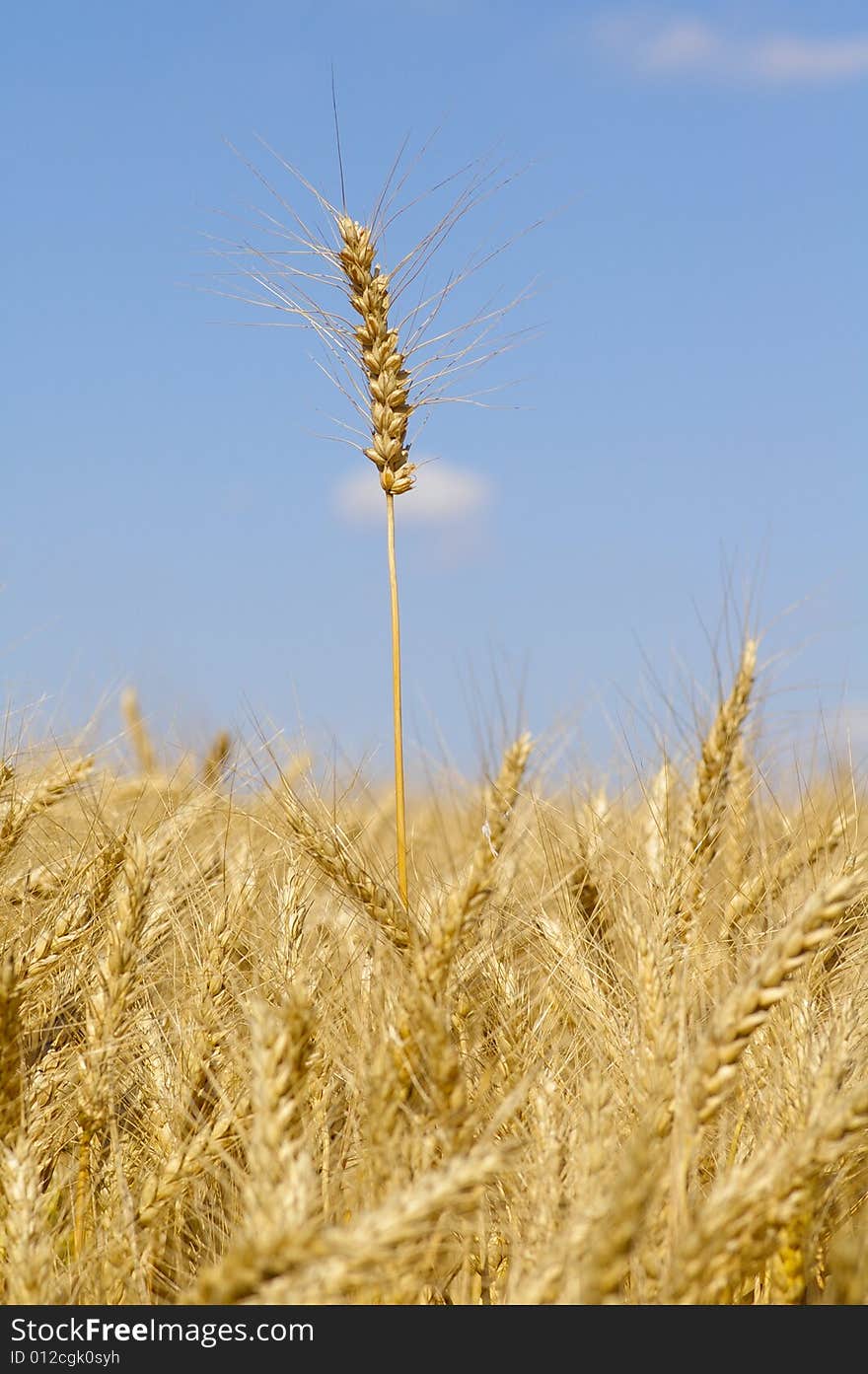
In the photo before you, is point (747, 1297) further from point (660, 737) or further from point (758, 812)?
point (758, 812)

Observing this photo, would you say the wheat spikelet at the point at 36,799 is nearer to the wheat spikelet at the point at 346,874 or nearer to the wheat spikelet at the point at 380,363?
the wheat spikelet at the point at 346,874

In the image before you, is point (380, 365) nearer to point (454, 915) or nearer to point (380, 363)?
point (380, 363)

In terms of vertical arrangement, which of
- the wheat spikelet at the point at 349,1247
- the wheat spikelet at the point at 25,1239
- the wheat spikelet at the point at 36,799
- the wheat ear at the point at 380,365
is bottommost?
the wheat spikelet at the point at 25,1239

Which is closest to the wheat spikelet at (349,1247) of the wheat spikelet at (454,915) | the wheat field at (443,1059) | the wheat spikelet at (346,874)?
the wheat field at (443,1059)

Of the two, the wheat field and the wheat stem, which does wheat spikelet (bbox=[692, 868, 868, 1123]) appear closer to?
the wheat field

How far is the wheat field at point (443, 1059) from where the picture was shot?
1197 millimetres

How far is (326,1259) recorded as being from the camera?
1009 millimetres

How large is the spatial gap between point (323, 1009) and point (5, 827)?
95cm

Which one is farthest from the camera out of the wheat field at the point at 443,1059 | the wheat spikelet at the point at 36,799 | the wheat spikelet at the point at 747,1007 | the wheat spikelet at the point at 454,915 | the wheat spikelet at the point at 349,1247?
the wheat spikelet at the point at 36,799

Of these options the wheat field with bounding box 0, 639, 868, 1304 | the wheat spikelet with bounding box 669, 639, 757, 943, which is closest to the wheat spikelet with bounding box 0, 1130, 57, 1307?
the wheat field with bounding box 0, 639, 868, 1304

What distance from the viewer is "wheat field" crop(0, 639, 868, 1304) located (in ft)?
3.93

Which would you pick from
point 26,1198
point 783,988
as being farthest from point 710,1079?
point 26,1198

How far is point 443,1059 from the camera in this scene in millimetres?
1358

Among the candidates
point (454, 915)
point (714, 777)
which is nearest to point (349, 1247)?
point (454, 915)
